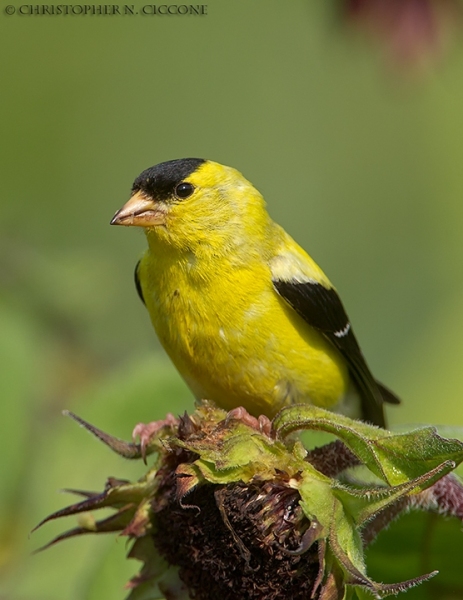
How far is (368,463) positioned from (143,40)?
3.62 metres

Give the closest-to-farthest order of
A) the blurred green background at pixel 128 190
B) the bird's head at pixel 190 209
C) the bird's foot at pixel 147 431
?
the bird's foot at pixel 147 431, the blurred green background at pixel 128 190, the bird's head at pixel 190 209

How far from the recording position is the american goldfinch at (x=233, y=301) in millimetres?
2414

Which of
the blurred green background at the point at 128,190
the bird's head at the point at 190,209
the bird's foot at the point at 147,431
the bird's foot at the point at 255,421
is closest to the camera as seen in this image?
the bird's foot at the point at 255,421

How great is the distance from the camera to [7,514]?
2.29 meters

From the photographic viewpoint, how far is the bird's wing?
2.54 meters

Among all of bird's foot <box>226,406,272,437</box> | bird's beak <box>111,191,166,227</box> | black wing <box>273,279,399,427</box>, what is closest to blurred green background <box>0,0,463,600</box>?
black wing <box>273,279,399,427</box>

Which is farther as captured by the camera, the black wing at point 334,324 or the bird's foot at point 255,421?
the black wing at point 334,324

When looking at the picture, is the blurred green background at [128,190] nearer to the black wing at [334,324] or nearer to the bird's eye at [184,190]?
the black wing at [334,324]

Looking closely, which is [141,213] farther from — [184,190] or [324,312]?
[324,312]

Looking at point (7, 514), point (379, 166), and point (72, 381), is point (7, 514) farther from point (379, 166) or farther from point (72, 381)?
point (379, 166)

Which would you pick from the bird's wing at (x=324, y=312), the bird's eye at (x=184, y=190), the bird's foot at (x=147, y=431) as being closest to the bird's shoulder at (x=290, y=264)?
the bird's wing at (x=324, y=312)

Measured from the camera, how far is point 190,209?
258 centimetres

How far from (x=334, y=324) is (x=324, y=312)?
6cm

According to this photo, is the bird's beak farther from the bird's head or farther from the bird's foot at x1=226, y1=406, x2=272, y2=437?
the bird's foot at x1=226, y1=406, x2=272, y2=437
